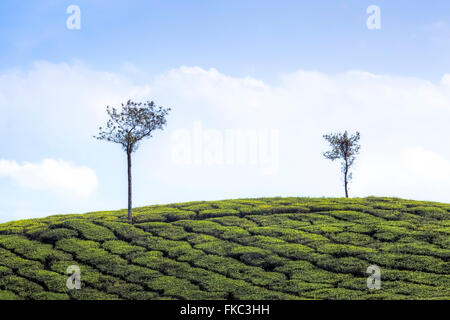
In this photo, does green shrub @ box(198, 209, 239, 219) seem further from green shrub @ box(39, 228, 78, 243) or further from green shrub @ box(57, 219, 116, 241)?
green shrub @ box(39, 228, 78, 243)

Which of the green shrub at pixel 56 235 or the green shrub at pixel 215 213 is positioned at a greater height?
the green shrub at pixel 215 213

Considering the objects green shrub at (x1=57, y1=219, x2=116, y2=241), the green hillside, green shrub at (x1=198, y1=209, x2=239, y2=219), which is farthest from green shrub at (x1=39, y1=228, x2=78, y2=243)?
green shrub at (x1=198, y1=209, x2=239, y2=219)

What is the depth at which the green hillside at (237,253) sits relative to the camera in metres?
26.6

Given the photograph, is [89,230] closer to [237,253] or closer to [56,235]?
[56,235]

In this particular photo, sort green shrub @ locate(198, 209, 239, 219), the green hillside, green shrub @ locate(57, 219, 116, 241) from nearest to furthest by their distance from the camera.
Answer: the green hillside → green shrub @ locate(57, 219, 116, 241) → green shrub @ locate(198, 209, 239, 219)

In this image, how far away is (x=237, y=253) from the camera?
31250 mm

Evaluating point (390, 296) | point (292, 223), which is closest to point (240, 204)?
point (292, 223)

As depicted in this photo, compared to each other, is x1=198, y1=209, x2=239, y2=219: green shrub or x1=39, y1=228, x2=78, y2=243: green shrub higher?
x1=198, y1=209, x2=239, y2=219: green shrub

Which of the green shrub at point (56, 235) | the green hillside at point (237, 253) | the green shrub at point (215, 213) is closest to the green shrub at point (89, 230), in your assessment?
the green hillside at point (237, 253)

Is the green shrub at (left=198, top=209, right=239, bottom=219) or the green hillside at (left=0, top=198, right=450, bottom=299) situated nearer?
the green hillside at (left=0, top=198, right=450, bottom=299)

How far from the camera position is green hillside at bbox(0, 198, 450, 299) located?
87.2ft

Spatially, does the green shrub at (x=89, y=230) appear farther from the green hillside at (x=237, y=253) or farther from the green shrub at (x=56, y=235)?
the green shrub at (x=56, y=235)

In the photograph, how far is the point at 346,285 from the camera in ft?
87.8
